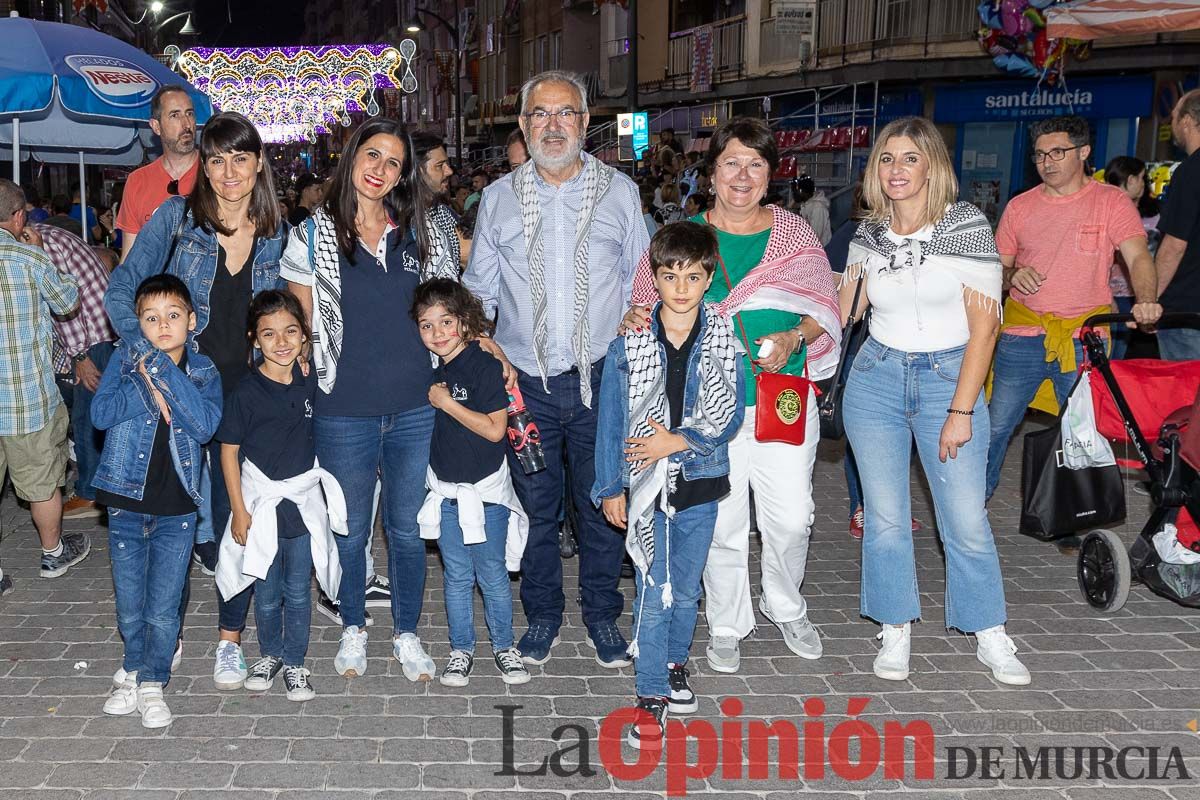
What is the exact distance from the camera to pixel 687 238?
4078 millimetres

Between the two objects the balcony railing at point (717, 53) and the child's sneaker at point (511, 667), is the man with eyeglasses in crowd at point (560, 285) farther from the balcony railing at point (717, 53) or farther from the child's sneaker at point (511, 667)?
the balcony railing at point (717, 53)

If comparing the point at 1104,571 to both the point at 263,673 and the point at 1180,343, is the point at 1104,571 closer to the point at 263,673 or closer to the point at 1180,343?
the point at 1180,343

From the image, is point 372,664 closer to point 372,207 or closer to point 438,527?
point 438,527

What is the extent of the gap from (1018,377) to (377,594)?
12.2ft

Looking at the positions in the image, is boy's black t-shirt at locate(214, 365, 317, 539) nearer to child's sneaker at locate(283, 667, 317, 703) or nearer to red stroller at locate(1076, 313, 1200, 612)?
child's sneaker at locate(283, 667, 317, 703)

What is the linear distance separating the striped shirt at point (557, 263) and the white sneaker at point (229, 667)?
66.6 inches

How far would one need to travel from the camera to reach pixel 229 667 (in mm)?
4578

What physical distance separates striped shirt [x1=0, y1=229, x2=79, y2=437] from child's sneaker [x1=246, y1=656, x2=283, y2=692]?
6.52 ft

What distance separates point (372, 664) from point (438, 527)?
74cm

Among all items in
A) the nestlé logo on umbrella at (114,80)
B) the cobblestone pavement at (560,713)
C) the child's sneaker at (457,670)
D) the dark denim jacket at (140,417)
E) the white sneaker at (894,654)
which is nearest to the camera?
the cobblestone pavement at (560,713)

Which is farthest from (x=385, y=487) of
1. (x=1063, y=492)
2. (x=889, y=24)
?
(x=889, y=24)

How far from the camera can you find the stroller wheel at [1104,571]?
17.3ft

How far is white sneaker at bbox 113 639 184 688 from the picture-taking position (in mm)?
4402

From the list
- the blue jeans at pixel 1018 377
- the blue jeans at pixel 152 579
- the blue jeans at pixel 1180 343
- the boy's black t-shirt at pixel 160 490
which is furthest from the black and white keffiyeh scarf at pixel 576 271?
the blue jeans at pixel 1180 343
